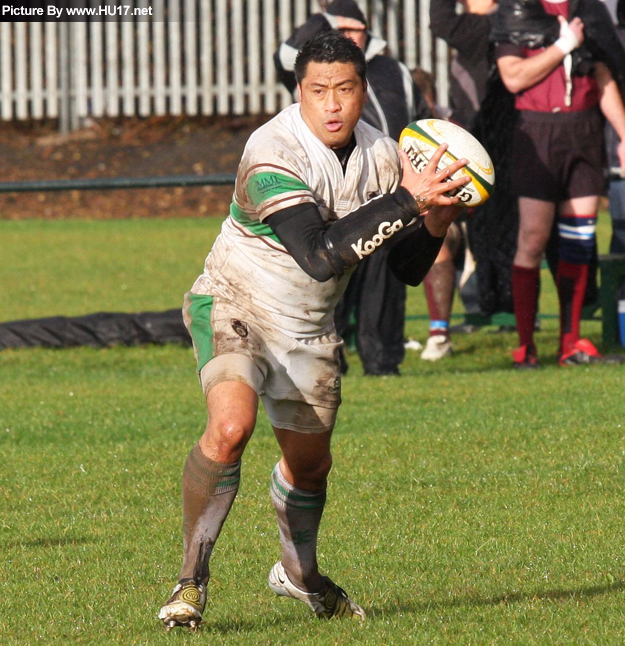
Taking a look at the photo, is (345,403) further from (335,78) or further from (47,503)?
(335,78)

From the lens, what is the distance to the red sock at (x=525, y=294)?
9.33m

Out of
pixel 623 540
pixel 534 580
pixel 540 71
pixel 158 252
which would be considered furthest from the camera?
pixel 158 252

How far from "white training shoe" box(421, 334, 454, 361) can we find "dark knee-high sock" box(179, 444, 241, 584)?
6.23 m

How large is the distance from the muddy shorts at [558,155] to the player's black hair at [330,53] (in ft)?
15.3

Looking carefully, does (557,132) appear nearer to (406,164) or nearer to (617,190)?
(617,190)

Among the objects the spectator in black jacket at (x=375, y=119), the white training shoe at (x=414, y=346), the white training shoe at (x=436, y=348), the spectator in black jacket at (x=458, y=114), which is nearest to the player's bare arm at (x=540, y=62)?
the spectator in black jacket at (x=375, y=119)

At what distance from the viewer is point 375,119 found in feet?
29.3

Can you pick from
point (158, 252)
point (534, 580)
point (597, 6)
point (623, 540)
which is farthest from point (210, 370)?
point (158, 252)

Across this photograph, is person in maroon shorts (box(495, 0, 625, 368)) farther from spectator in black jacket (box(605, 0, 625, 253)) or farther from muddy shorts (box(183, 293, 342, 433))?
muddy shorts (box(183, 293, 342, 433))

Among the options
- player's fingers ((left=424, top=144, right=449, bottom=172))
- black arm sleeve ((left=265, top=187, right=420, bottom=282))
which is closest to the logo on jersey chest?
black arm sleeve ((left=265, top=187, right=420, bottom=282))

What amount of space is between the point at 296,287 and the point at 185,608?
1.11 meters

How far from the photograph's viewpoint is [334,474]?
643cm

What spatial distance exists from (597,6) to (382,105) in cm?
163

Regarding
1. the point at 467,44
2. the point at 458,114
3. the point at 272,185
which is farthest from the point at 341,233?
the point at 458,114
